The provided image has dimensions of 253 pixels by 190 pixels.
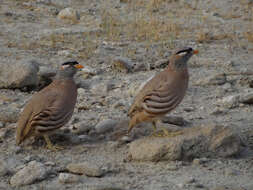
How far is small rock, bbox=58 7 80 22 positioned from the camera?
14930mm

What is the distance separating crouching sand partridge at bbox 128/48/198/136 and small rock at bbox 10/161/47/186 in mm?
1516

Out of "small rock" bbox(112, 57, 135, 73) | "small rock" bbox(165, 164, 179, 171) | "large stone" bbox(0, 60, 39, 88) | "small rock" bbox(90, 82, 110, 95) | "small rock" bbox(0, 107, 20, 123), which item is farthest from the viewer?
"small rock" bbox(112, 57, 135, 73)

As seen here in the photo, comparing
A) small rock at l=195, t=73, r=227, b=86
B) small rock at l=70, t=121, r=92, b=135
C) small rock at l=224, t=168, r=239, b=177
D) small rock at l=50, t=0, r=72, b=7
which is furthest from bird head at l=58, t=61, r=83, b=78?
small rock at l=50, t=0, r=72, b=7

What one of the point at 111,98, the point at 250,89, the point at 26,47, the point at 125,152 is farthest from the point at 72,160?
the point at 26,47

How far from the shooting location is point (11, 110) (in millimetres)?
8203

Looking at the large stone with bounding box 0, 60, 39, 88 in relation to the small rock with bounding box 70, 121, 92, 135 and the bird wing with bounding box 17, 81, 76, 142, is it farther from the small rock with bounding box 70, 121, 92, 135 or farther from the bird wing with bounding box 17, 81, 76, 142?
the bird wing with bounding box 17, 81, 76, 142

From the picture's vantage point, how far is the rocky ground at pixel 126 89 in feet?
19.2

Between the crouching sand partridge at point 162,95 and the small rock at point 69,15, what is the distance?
857 cm

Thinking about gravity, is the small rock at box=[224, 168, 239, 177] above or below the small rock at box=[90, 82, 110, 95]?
below

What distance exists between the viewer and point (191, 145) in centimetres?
616

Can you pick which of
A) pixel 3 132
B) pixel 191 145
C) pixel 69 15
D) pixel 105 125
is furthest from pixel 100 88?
pixel 69 15

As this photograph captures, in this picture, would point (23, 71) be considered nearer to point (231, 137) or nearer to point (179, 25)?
point (231, 137)

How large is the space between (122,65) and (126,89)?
129 centimetres

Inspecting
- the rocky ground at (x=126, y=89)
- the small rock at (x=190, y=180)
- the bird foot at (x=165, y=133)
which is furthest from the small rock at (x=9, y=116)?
the small rock at (x=190, y=180)
